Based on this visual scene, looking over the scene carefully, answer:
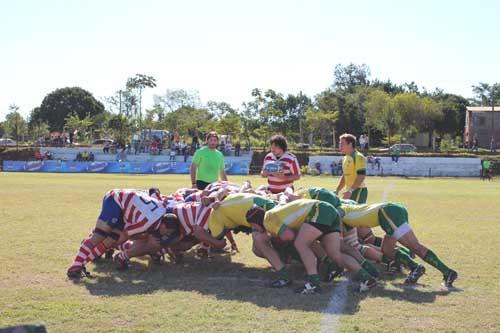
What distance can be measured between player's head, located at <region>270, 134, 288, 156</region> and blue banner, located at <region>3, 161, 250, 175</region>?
31197 mm

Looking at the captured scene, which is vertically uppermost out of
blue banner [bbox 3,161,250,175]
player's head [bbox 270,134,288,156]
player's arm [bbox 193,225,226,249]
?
player's head [bbox 270,134,288,156]

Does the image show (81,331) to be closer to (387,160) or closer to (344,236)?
(344,236)

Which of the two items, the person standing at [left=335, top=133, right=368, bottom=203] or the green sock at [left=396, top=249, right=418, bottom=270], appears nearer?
the green sock at [left=396, top=249, right=418, bottom=270]

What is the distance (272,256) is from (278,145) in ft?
7.39

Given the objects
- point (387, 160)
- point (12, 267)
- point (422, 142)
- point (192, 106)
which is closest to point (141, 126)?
point (192, 106)

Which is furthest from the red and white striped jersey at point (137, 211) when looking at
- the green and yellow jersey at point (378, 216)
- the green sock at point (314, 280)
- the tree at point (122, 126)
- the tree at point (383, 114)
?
the tree at point (383, 114)

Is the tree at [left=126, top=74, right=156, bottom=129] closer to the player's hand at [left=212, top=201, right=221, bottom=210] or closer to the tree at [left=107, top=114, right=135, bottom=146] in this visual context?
the tree at [left=107, top=114, right=135, bottom=146]

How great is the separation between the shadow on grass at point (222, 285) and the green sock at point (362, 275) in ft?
0.53

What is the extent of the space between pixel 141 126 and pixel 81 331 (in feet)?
195

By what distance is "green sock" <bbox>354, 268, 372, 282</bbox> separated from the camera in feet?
22.1

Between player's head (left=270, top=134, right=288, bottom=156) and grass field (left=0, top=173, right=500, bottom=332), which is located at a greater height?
player's head (left=270, top=134, right=288, bottom=156)

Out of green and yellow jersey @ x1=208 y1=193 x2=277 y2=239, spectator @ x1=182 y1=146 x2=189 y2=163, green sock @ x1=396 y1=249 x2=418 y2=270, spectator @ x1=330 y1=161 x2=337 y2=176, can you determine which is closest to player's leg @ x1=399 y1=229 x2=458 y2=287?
green sock @ x1=396 y1=249 x2=418 y2=270

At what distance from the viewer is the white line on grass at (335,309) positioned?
5.32m

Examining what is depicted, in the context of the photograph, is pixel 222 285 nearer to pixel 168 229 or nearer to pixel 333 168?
pixel 168 229
